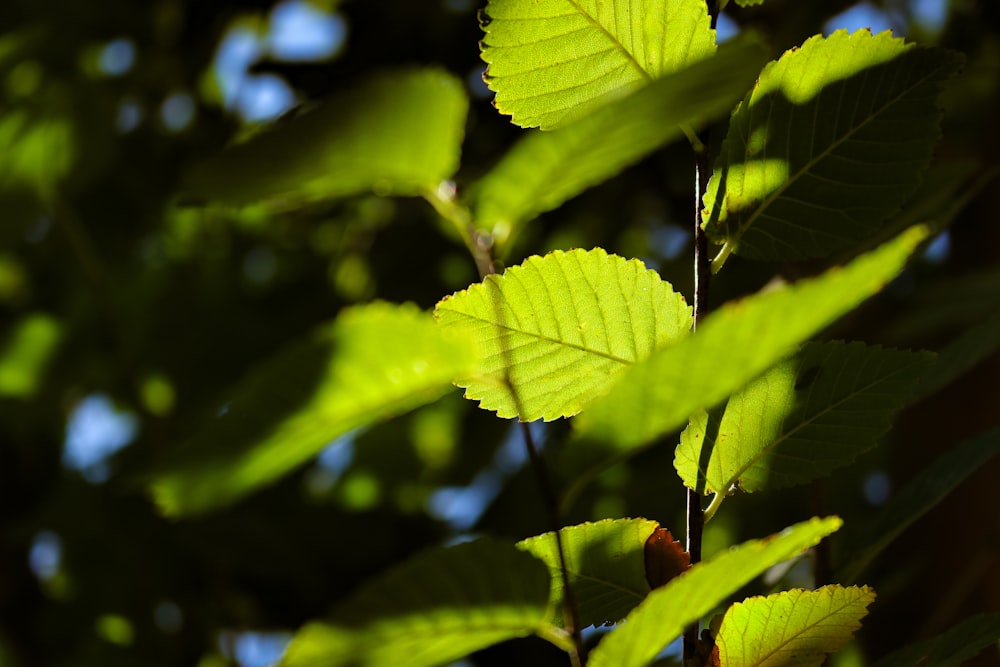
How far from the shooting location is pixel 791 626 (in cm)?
34

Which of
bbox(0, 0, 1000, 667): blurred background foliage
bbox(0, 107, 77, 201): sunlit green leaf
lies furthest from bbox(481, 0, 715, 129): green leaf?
bbox(0, 107, 77, 201): sunlit green leaf

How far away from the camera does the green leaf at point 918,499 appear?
418 millimetres

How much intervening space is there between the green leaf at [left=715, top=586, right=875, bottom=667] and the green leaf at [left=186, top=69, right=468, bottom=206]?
189 millimetres

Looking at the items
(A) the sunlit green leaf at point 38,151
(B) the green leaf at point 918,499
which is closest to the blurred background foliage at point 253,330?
(A) the sunlit green leaf at point 38,151

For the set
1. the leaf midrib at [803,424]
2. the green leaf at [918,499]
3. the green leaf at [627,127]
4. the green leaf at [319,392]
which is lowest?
the green leaf at [918,499]

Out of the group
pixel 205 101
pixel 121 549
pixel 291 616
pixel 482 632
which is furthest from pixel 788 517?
pixel 205 101

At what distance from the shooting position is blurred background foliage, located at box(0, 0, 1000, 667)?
99 cm

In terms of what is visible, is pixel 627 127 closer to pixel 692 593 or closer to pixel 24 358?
pixel 692 593

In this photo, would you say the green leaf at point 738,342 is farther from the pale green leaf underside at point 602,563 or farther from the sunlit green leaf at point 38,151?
the sunlit green leaf at point 38,151

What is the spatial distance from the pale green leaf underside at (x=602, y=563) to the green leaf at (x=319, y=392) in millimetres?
106

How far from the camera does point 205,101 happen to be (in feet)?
5.61

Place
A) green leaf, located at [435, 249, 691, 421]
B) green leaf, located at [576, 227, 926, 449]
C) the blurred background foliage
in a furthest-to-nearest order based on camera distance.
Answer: the blurred background foliage → green leaf, located at [435, 249, 691, 421] → green leaf, located at [576, 227, 926, 449]

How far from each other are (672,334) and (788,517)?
827 mm

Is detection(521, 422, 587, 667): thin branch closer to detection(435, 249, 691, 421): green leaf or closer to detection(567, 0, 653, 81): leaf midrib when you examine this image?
detection(435, 249, 691, 421): green leaf
